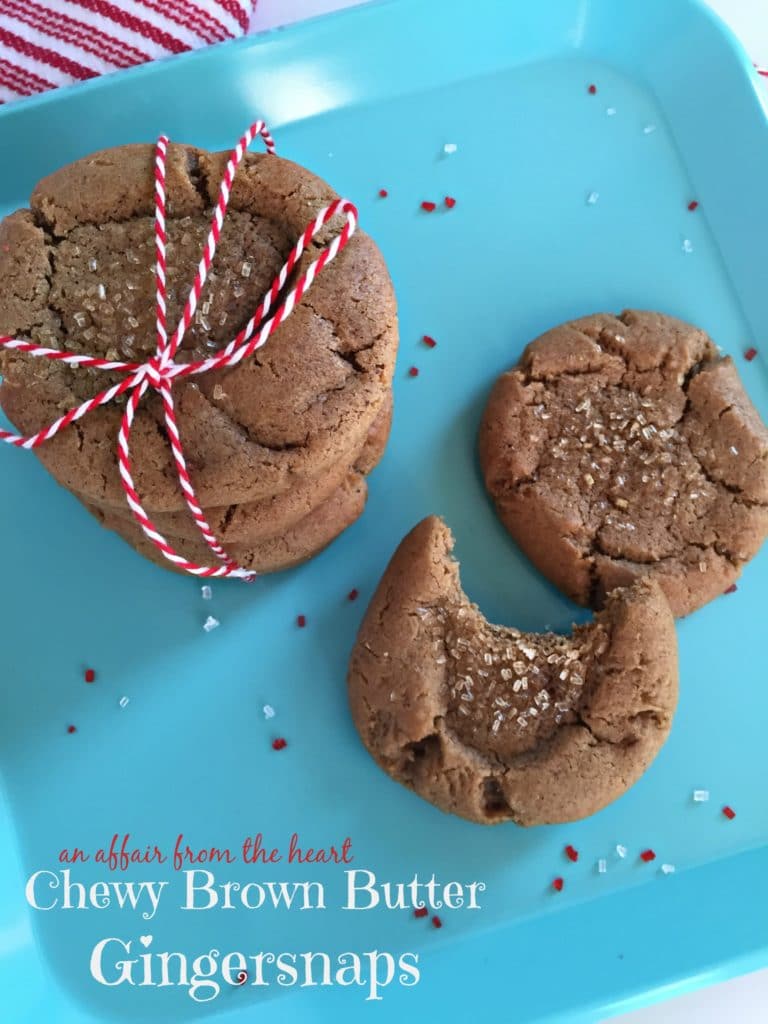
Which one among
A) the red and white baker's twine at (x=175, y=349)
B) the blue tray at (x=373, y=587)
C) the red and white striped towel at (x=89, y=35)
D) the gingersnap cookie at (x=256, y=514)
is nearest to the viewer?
the red and white baker's twine at (x=175, y=349)

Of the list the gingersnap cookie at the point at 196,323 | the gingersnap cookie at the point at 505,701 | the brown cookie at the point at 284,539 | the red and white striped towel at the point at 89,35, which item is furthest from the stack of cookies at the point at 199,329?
the red and white striped towel at the point at 89,35

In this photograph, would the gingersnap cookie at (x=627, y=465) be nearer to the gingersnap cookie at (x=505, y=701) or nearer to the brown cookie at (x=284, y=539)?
the gingersnap cookie at (x=505, y=701)

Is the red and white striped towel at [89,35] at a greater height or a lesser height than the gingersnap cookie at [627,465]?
greater

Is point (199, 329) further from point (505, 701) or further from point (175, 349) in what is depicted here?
point (505, 701)

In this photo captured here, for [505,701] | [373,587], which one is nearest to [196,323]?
[373,587]

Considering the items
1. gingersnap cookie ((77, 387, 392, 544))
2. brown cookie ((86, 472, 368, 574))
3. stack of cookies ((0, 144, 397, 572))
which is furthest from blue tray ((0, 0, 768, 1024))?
stack of cookies ((0, 144, 397, 572))

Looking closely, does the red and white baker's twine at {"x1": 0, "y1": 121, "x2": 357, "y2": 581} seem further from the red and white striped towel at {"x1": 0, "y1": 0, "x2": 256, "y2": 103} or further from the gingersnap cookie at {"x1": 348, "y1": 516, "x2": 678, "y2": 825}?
the red and white striped towel at {"x1": 0, "y1": 0, "x2": 256, "y2": 103}
